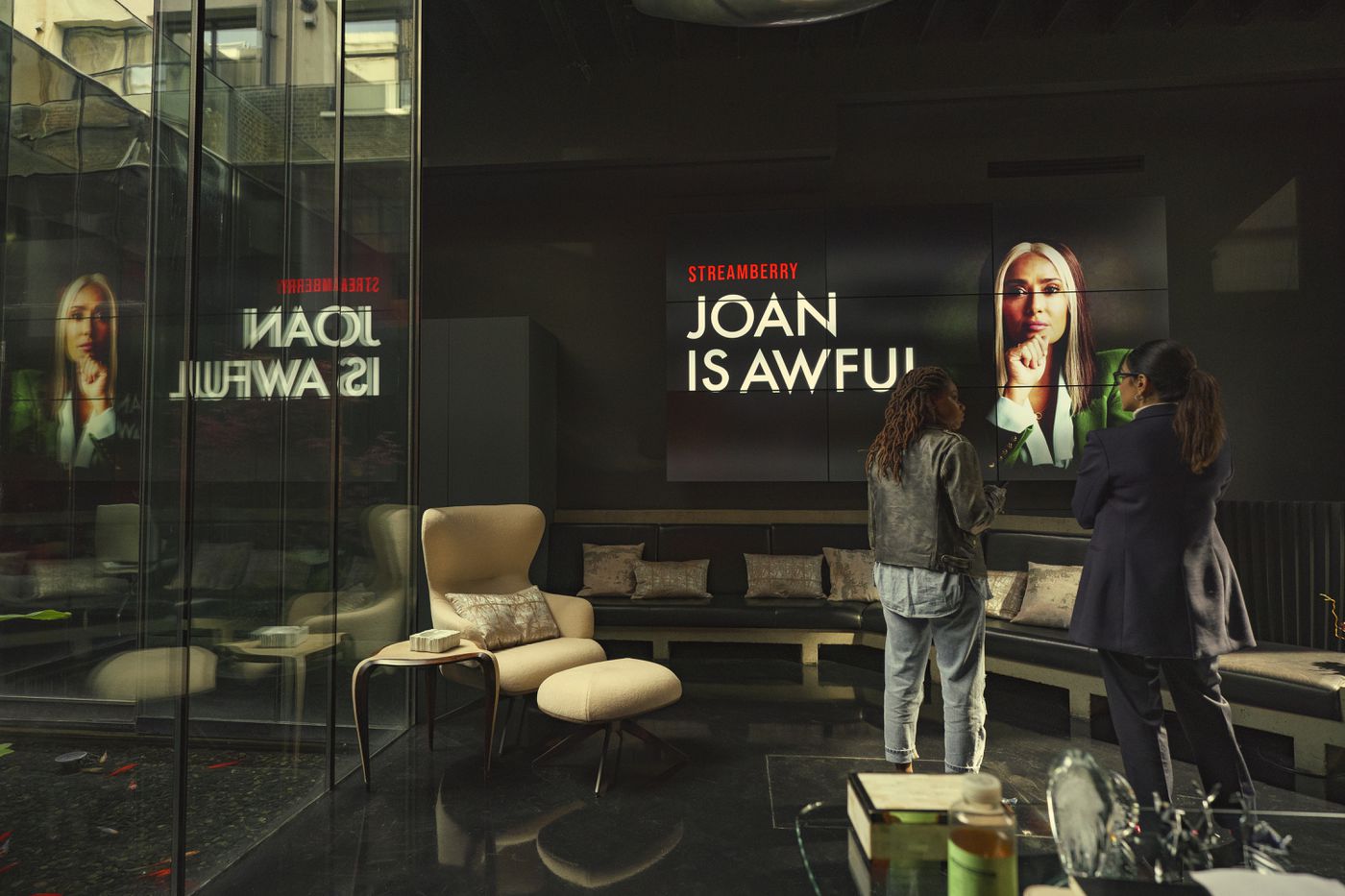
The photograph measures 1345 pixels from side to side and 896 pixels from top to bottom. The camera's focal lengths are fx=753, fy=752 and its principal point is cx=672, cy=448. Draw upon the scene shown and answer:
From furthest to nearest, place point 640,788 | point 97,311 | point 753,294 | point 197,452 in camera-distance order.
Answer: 1. point 753,294
2. point 640,788
3. point 197,452
4. point 97,311

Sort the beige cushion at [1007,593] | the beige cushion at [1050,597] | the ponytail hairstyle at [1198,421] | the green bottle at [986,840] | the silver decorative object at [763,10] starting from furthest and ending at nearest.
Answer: the beige cushion at [1007,593] < the beige cushion at [1050,597] < the silver decorative object at [763,10] < the ponytail hairstyle at [1198,421] < the green bottle at [986,840]

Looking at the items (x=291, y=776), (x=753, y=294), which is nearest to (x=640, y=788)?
(x=291, y=776)

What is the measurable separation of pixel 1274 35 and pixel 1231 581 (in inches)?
173

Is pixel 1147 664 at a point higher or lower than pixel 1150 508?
lower

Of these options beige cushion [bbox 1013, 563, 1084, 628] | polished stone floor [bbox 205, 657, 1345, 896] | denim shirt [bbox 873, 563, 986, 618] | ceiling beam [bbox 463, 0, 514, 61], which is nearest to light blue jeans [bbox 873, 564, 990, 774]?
Answer: denim shirt [bbox 873, 563, 986, 618]

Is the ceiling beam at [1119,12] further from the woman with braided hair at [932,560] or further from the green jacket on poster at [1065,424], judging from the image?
the woman with braided hair at [932,560]

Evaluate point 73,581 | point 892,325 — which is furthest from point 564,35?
point 73,581

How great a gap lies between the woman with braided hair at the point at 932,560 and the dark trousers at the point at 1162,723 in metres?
0.41

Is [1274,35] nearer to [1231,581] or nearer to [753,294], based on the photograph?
[753,294]

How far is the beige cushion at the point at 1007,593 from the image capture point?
433 cm

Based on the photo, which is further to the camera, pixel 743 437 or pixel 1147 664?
pixel 743 437

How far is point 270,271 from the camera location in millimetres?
2639

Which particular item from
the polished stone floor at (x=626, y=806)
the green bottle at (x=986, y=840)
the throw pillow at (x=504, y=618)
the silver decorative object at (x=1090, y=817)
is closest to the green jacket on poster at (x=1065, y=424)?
the polished stone floor at (x=626, y=806)

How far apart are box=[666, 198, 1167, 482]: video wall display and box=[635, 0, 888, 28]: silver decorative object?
2161 millimetres
